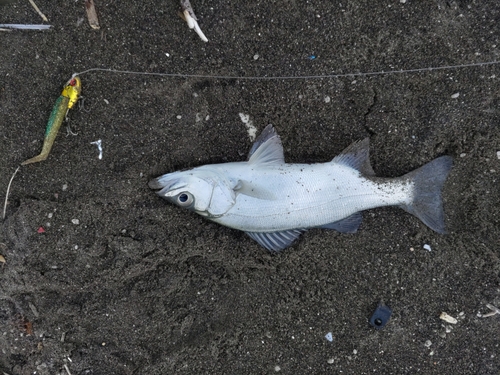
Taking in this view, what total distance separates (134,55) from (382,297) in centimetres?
303

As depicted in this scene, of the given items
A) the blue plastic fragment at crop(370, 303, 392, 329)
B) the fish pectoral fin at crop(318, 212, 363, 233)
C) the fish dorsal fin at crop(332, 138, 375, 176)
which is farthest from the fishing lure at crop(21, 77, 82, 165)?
the blue plastic fragment at crop(370, 303, 392, 329)

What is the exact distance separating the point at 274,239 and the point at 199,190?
780 mm

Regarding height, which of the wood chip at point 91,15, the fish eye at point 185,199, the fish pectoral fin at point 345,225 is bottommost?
the fish pectoral fin at point 345,225

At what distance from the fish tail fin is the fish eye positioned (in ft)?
5.95

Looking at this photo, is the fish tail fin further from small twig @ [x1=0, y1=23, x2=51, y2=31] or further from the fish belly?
small twig @ [x1=0, y1=23, x2=51, y2=31]

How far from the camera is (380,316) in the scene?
3.27 meters

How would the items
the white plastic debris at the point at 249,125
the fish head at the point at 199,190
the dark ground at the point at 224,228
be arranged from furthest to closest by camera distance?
1. the white plastic debris at the point at 249,125
2. the dark ground at the point at 224,228
3. the fish head at the point at 199,190

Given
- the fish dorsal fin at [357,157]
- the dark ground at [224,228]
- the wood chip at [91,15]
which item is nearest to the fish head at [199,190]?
the dark ground at [224,228]

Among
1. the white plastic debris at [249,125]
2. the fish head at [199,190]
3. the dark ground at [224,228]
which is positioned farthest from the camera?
the white plastic debris at [249,125]

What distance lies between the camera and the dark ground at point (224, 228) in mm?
3041

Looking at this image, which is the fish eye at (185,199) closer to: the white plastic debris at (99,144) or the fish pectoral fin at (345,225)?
the white plastic debris at (99,144)

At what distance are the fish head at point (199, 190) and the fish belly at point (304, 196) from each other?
85mm

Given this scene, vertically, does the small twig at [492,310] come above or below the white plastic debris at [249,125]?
below

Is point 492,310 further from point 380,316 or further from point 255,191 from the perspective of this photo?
point 255,191
